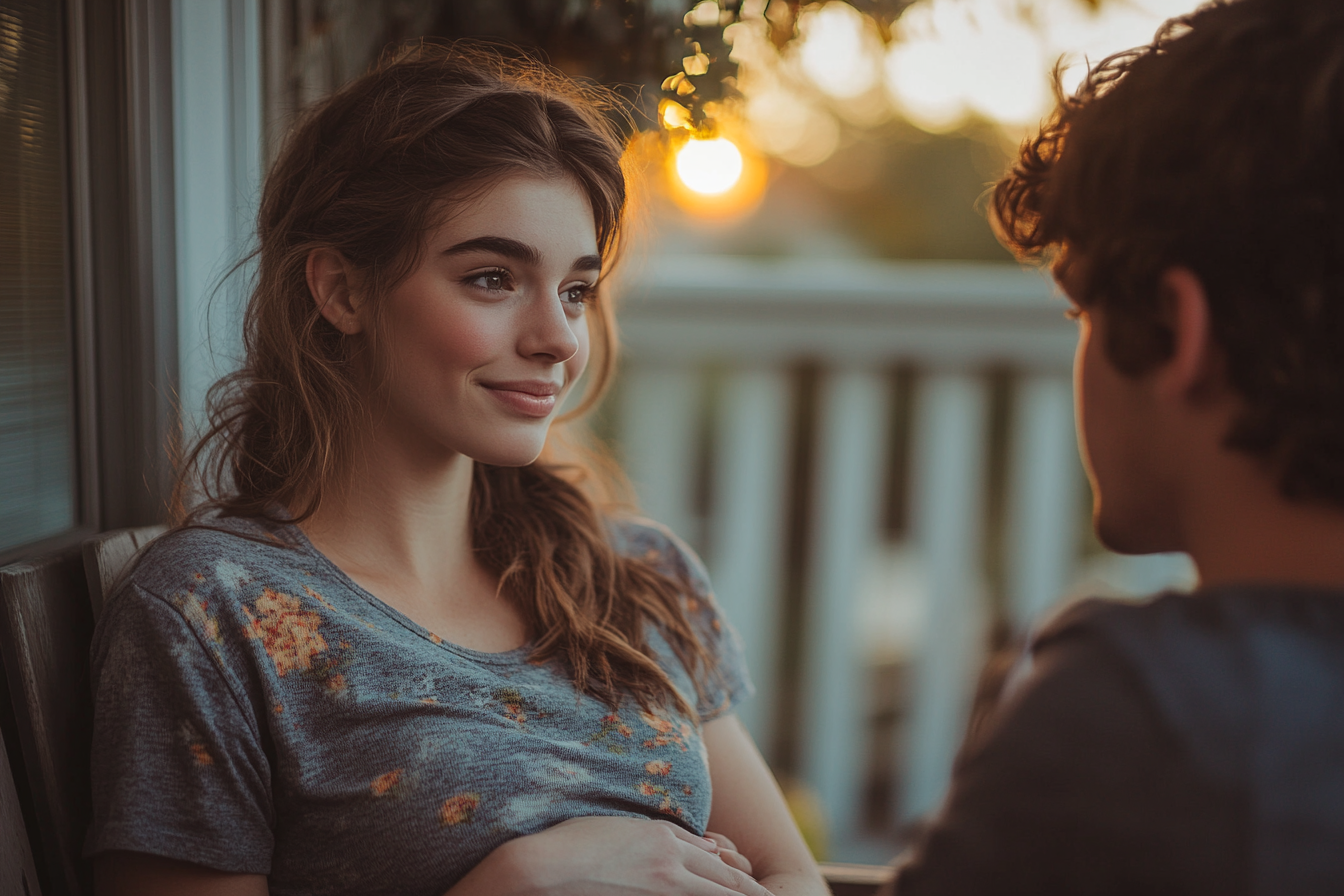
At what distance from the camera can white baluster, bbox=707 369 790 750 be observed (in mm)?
2410

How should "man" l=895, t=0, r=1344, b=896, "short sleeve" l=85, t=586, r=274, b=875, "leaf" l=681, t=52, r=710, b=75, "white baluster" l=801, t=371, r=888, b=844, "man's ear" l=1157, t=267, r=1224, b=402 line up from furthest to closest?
"white baluster" l=801, t=371, r=888, b=844
"leaf" l=681, t=52, r=710, b=75
"short sleeve" l=85, t=586, r=274, b=875
"man's ear" l=1157, t=267, r=1224, b=402
"man" l=895, t=0, r=1344, b=896

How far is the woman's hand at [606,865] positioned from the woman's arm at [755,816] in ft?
0.46

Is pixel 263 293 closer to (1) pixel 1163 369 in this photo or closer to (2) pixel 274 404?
(2) pixel 274 404

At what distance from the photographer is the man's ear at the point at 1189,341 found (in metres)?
0.69

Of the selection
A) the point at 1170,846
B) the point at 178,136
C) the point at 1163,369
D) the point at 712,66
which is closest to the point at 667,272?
the point at 712,66

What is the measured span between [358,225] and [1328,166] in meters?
0.97

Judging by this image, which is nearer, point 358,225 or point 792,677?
point 358,225

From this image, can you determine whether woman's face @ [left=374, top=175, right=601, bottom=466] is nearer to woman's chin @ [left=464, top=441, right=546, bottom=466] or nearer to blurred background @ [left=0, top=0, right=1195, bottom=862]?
woman's chin @ [left=464, top=441, right=546, bottom=466]

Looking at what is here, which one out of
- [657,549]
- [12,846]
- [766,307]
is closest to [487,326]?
[657,549]

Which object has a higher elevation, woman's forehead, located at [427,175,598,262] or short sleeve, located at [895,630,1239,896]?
woman's forehead, located at [427,175,598,262]

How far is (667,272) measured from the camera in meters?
2.34

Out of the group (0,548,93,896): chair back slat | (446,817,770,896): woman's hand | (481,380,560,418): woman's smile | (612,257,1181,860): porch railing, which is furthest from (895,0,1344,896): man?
(612,257,1181,860): porch railing

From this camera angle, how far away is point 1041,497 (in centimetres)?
238

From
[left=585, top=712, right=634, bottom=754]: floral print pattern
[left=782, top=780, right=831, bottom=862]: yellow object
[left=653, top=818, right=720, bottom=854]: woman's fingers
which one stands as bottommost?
[left=782, top=780, right=831, bottom=862]: yellow object
